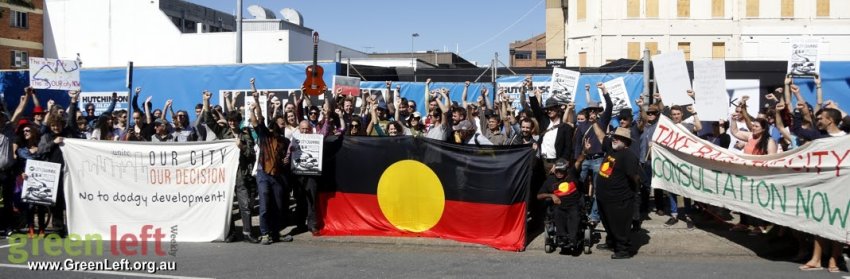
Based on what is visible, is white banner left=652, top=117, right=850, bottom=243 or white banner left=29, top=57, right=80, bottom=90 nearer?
white banner left=652, top=117, right=850, bottom=243

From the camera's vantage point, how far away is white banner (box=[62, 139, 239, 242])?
999cm

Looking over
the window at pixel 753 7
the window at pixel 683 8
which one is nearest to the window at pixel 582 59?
the window at pixel 683 8

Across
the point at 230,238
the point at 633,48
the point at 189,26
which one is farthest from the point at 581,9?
the point at 230,238

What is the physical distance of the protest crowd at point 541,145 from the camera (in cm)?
877

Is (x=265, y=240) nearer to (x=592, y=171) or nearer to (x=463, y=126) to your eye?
(x=463, y=126)

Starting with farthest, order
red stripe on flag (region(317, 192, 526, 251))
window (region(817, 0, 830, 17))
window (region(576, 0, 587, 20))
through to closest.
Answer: window (region(576, 0, 587, 20))
window (region(817, 0, 830, 17))
red stripe on flag (region(317, 192, 526, 251))

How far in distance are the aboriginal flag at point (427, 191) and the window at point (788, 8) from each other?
1373 inches

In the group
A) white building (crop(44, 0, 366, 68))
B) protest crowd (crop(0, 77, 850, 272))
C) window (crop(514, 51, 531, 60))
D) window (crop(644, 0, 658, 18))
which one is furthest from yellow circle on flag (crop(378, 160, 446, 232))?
window (crop(514, 51, 531, 60))

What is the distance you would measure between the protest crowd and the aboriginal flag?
298 mm

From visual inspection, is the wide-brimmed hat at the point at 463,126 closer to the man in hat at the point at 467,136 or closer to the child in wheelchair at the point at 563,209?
the man in hat at the point at 467,136

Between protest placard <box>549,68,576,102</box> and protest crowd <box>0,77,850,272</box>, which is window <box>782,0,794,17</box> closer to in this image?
protest placard <box>549,68,576,102</box>

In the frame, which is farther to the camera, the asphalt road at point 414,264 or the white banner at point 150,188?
the white banner at point 150,188

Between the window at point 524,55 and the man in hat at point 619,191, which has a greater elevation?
the window at point 524,55

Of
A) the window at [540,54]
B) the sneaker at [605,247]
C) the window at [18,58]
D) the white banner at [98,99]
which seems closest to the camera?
the sneaker at [605,247]
